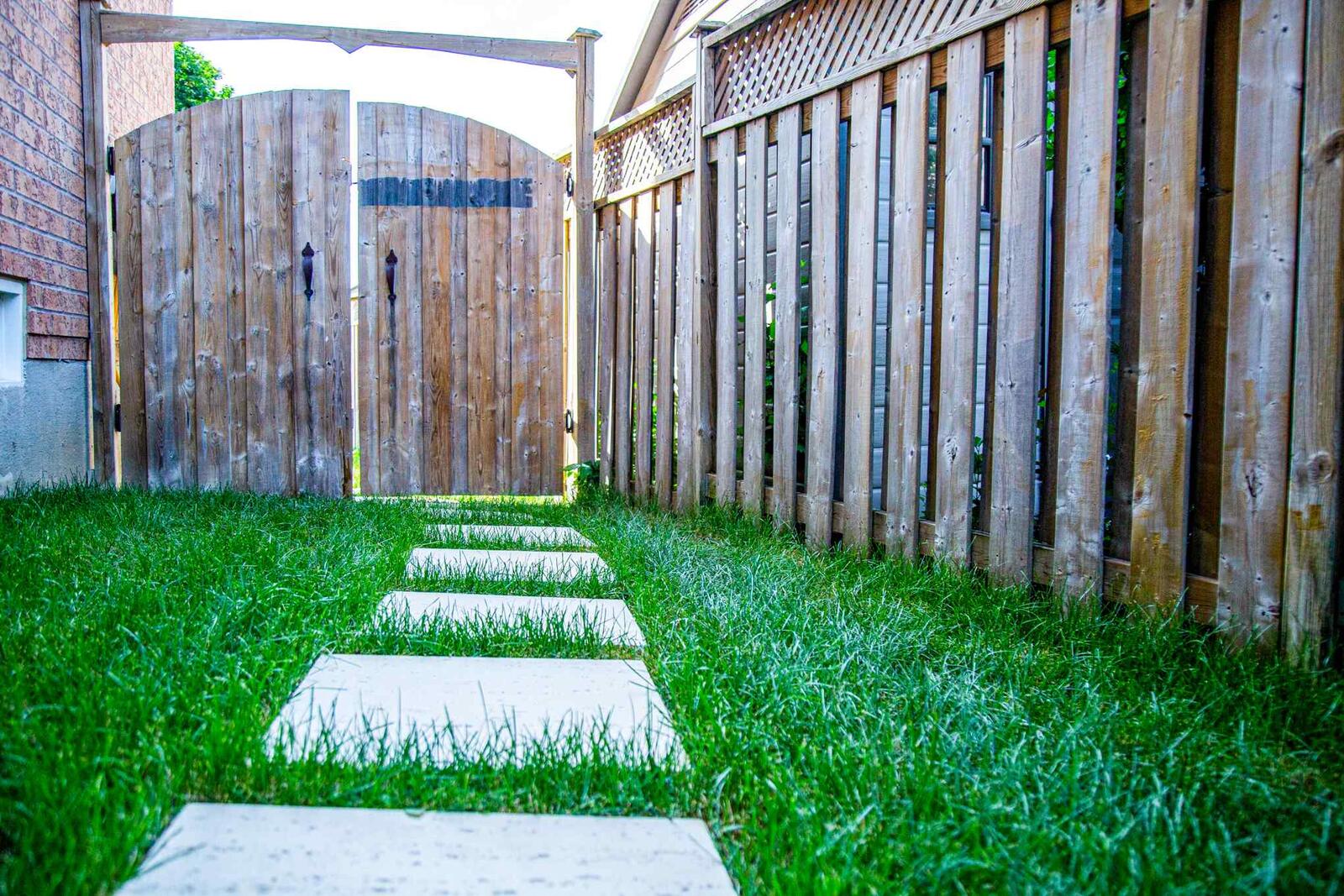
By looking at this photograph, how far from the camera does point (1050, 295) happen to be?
264cm

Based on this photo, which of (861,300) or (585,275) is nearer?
(861,300)

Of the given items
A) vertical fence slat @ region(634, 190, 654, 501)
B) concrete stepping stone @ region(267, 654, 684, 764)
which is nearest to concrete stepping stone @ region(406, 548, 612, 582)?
concrete stepping stone @ region(267, 654, 684, 764)

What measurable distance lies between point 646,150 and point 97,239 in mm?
2696

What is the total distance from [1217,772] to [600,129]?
4.63m

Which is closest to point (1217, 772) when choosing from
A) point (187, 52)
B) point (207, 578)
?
point (207, 578)

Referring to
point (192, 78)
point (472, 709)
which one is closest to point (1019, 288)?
point (472, 709)

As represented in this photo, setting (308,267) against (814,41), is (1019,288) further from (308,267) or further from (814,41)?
(308,267)

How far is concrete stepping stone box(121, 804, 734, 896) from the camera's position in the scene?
43.1 inches

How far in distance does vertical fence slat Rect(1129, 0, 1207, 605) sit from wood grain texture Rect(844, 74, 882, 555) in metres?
1.07

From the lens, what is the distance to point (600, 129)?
5.37 meters

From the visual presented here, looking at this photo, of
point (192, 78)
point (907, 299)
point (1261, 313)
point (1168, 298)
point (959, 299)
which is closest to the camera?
point (1261, 313)

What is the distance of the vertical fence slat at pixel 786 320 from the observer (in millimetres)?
3684

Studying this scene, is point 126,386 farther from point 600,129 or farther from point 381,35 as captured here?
point 600,129

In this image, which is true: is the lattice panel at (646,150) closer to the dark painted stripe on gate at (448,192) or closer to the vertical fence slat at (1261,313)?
the dark painted stripe on gate at (448,192)
